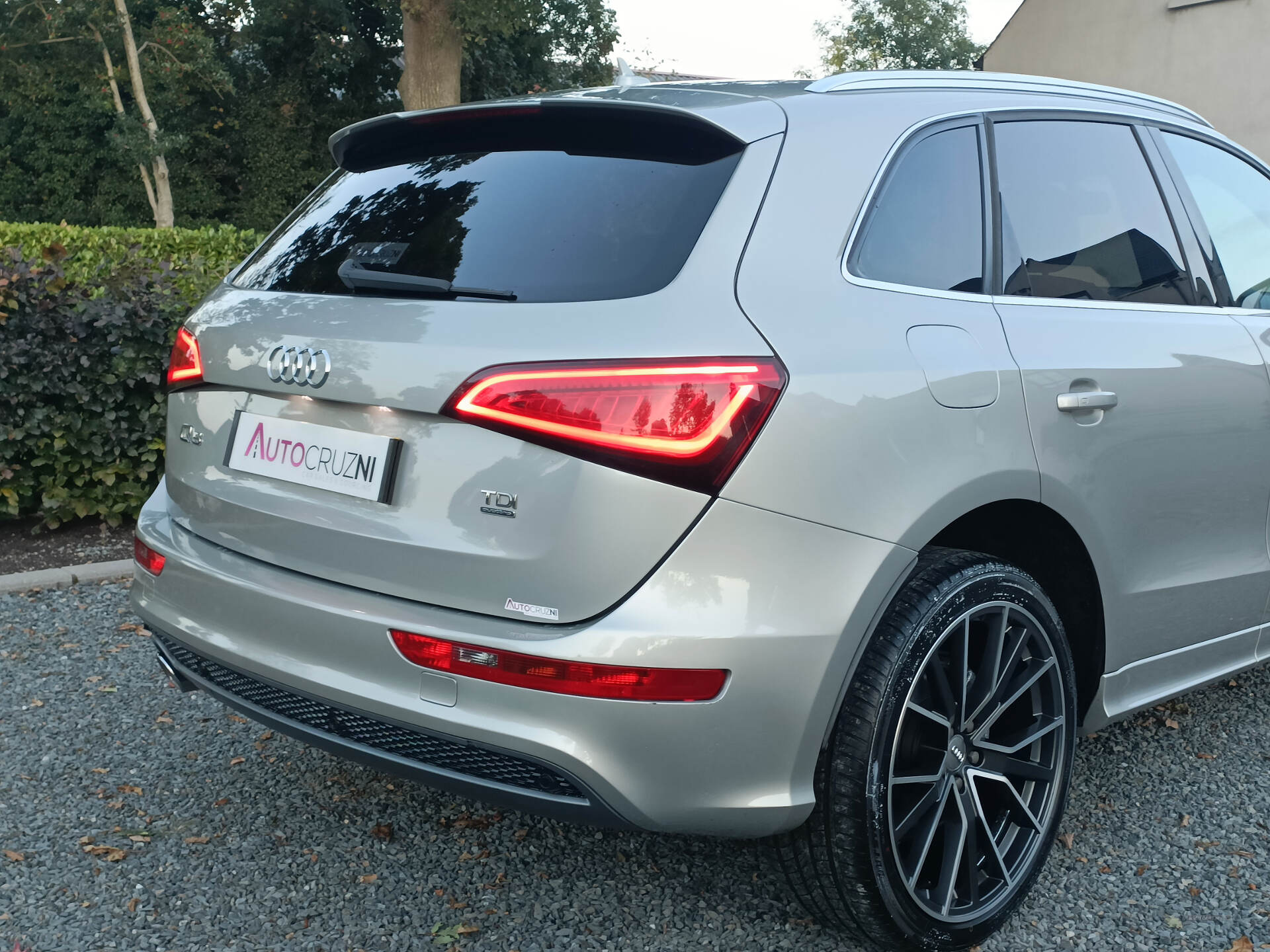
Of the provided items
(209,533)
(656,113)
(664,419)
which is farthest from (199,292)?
(664,419)

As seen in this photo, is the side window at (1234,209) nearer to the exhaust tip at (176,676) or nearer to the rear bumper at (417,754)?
the rear bumper at (417,754)

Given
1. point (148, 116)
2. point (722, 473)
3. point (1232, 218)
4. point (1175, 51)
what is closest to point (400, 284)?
point (722, 473)

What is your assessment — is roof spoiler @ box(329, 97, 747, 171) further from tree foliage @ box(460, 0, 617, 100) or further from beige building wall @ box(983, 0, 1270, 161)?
tree foliage @ box(460, 0, 617, 100)

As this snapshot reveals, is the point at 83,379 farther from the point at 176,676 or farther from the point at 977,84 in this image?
the point at 977,84

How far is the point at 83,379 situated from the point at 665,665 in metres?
4.11

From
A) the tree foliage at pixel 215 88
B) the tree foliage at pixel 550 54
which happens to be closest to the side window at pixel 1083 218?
the tree foliage at pixel 215 88

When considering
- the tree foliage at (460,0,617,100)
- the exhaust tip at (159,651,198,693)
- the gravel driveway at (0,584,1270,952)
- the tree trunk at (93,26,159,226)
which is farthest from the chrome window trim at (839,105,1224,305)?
the tree trunk at (93,26,159,226)

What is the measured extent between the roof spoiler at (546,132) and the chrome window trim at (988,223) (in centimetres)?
29

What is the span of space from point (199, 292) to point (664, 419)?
13.7ft

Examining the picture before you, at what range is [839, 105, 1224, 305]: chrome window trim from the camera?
2.32 meters

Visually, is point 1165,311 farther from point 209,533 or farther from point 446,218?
point 209,533

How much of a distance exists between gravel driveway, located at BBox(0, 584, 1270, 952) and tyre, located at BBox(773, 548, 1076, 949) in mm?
218

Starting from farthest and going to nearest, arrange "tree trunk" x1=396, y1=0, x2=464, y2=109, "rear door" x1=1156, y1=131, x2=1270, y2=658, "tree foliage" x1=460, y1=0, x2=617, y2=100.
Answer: "tree foliage" x1=460, y1=0, x2=617, y2=100, "tree trunk" x1=396, y1=0, x2=464, y2=109, "rear door" x1=1156, y1=131, x2=1270, y2=658

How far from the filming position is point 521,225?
232cm
